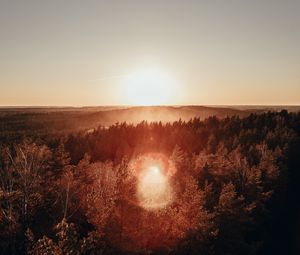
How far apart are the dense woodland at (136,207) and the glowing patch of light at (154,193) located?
5.21ft

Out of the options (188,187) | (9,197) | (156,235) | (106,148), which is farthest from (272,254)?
(106,148)

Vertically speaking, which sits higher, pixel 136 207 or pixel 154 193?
pixel 136 207

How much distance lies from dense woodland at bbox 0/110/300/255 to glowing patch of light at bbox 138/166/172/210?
159 centimetres

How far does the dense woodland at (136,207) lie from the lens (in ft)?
112

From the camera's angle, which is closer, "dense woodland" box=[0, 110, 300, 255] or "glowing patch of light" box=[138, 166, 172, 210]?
"dense woodland" box=[0, 110, 300, 255]

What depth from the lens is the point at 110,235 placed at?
113ft

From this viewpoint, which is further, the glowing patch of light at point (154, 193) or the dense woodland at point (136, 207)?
the glowing patch of light at point (154, 193)

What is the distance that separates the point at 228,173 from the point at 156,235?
33.2m

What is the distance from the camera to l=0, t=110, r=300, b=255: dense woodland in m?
34.2

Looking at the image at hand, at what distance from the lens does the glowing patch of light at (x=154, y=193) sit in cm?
4325

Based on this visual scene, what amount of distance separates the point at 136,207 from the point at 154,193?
11549 mm

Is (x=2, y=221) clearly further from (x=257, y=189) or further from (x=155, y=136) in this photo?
(x=155, y=136)

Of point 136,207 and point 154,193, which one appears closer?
point 136,207

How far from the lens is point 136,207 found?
38125mm
